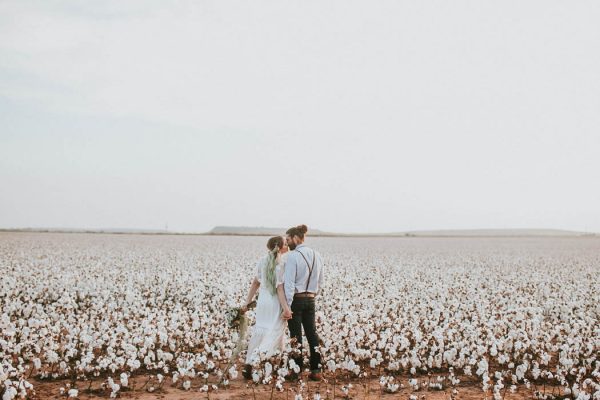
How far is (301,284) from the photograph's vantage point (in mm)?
7715

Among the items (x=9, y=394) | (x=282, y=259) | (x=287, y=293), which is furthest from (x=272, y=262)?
(x=9, y=394)

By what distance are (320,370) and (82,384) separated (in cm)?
358

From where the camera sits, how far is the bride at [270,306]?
779 centimetres

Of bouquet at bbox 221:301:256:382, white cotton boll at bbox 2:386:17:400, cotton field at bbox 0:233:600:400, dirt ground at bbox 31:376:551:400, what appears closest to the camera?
white cotton boll at bbox 2:386:17:400

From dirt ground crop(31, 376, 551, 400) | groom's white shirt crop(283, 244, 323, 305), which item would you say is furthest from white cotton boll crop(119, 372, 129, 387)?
groom's white shirt crop(283, 244, 323, 305)

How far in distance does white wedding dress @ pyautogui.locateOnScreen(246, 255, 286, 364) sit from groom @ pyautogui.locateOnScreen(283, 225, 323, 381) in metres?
0.17

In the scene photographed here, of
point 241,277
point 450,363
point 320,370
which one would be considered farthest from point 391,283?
point 320,370

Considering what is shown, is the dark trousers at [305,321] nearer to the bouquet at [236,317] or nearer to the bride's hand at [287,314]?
the bride's hand at [287,314]

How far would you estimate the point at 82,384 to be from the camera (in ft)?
26.5

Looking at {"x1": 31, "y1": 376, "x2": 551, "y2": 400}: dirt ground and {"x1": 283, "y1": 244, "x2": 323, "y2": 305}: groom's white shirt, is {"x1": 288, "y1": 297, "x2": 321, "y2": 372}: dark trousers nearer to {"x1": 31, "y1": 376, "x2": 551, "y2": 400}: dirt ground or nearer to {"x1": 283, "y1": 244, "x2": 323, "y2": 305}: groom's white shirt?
{"x1": 283, "y1": 244, "x2": 323, "y2": 305}: groom's white shirt

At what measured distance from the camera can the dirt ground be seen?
754 centimetres

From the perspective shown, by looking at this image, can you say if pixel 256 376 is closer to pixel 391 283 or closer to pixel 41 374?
pixel 41 374

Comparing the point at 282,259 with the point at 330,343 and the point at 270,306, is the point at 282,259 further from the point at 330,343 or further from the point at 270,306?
the point at 330,343

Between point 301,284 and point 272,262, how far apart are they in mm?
532
